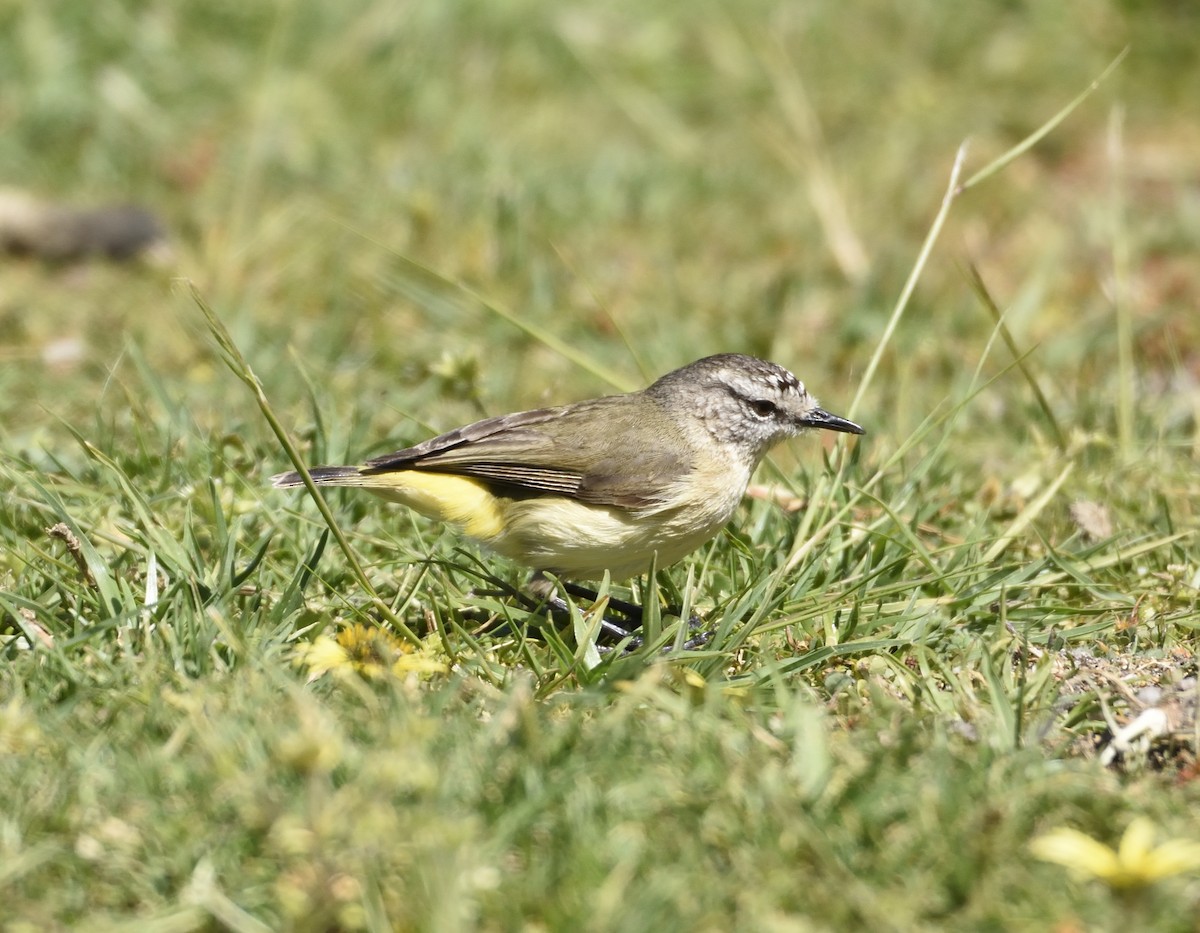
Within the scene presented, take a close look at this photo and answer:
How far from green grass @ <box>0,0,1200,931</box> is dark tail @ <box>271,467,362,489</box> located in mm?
176

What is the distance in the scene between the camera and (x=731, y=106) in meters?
9.64

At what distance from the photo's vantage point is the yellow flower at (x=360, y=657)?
3.51 metres

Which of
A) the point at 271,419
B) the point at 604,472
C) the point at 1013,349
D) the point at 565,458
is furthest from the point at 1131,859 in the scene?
the point at 1013,349

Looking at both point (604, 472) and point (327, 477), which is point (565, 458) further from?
point (327, 477)

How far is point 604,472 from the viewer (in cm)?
459

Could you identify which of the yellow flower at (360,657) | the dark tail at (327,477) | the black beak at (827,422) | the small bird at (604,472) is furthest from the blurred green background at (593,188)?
the yellow flower at (360,657)

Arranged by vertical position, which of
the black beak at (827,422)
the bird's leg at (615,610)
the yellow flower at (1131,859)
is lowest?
the bird's leg at (615,610)

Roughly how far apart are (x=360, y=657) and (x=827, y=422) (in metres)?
2.02

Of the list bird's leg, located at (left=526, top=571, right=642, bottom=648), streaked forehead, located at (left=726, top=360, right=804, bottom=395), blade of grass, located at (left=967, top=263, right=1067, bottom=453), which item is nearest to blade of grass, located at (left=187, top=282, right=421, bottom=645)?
bird's leg, located at (left=526, top=571, right=642, bottom=648)

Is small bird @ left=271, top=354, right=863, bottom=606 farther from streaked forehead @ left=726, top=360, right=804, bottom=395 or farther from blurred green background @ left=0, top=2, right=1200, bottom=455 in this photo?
blurred green background @ left=0, top=2, right=1200, bottom=455

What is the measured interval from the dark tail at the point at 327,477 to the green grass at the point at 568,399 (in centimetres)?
18

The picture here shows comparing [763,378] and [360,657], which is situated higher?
[763,378]

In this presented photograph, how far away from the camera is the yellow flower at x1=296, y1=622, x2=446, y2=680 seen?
11.5ft

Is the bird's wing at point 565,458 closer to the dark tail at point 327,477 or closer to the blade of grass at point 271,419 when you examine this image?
the dark tail at point 327,477
